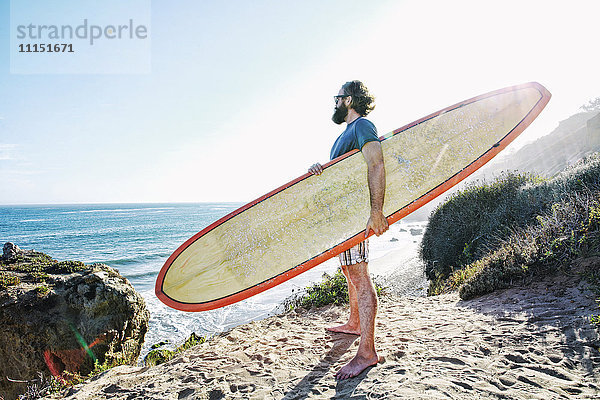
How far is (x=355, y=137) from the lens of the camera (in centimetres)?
238

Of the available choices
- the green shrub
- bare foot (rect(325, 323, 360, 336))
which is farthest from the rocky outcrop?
bare foot (rect(325, 323, 360, 336))

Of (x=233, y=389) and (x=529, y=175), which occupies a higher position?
(x=529, y=175)

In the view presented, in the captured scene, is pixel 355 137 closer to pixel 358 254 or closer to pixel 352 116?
pixel 352 116

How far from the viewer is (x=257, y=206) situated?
3057mm

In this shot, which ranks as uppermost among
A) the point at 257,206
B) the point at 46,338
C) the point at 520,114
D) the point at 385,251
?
the point at 520,114

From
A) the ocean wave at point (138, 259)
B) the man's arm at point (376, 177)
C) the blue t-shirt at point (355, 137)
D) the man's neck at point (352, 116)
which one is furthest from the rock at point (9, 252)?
the ocean wave at point (138, 259)

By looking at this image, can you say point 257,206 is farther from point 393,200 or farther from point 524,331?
point 524,331

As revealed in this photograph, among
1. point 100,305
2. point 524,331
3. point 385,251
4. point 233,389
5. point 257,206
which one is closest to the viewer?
point 233,389

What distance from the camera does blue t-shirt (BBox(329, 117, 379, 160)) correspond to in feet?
7.17

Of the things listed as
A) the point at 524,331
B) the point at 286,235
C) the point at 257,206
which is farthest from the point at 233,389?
the point at 524,331

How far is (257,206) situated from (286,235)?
45cm

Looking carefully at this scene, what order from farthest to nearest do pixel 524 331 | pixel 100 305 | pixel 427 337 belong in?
pixel 100 305 < pixel 427 337 < pixel 524 331

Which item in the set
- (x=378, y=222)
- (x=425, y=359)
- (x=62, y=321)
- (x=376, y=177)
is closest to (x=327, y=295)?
(x=425, y=359)

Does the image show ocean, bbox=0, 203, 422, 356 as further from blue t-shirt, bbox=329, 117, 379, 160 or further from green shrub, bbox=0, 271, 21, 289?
blue t-shirt, bbox=329, 117, 379, 160
